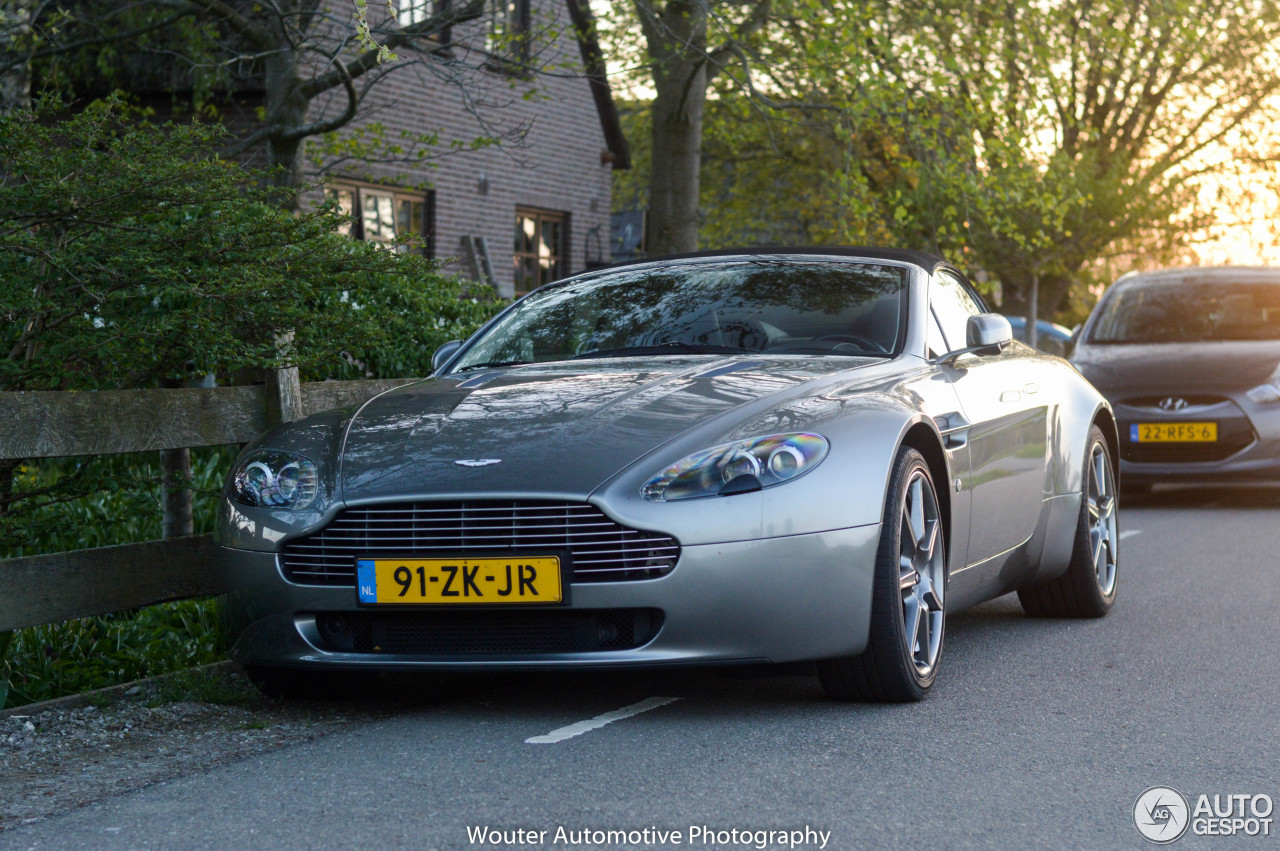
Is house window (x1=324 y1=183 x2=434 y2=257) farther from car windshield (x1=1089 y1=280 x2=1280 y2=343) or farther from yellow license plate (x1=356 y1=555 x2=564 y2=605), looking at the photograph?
yellow license plate (x1=356 y1=555 x2=564 y2=605)

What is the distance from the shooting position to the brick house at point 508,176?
61.8 feet

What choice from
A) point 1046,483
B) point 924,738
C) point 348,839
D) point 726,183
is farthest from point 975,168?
point 726,183

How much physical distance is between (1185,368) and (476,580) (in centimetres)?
886

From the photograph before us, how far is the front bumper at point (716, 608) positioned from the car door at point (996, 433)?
111 centimetres

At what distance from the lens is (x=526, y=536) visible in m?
4.44

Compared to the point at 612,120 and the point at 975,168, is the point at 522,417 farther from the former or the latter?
the point at 612,120

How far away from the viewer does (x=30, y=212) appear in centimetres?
521

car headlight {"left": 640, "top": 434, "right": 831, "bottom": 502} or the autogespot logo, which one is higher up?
car headlight {"left": 640, "top": 434, "right": 831, "bottom": 502}

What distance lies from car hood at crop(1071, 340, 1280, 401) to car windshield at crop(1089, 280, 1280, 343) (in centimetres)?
27

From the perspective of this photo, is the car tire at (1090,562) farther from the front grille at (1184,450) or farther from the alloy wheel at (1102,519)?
the front grille at (1184,450)

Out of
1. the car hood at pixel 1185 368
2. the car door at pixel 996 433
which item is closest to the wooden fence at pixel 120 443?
the car door at pixel 996 433

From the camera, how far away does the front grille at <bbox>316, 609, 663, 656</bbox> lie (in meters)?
4.52

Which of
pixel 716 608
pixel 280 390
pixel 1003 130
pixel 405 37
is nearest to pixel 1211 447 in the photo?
pixel 1003 130

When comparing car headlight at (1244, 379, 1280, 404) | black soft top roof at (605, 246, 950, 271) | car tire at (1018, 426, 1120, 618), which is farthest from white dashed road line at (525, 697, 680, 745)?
car headlight at (1244, 379, 1280, 404)
